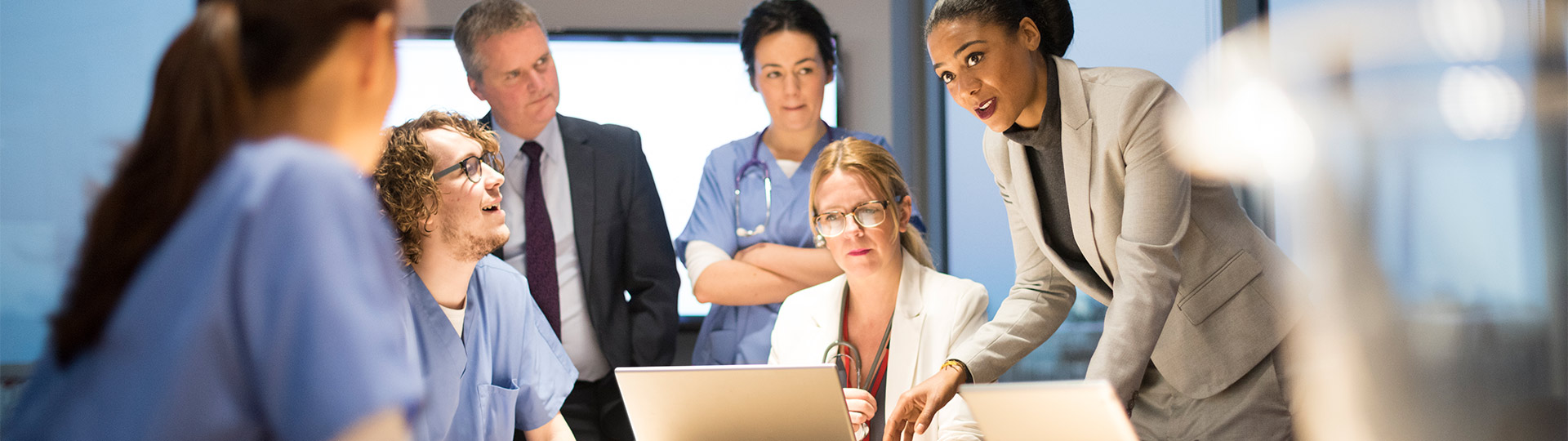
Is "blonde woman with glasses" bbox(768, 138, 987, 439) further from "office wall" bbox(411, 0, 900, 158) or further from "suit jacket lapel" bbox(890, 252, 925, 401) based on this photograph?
"office wall" bbox(411, 0, 900, 158)

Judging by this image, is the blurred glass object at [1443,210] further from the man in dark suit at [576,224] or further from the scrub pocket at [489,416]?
the man in dark suit at [576,224]

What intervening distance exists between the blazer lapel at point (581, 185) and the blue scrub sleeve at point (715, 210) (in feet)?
1.03

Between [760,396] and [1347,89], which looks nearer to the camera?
[1347,89]

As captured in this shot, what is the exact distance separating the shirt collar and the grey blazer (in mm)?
1385

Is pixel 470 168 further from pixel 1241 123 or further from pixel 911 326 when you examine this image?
pixel 1241 123

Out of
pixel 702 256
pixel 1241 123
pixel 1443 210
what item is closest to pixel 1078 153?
pixel 1241 123

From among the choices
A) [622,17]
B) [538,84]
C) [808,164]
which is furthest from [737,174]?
[622,17]

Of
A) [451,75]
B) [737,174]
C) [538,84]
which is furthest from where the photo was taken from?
[451,75]

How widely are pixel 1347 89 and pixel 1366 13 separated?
0.11 metres

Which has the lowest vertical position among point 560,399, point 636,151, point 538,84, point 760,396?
point 560,399

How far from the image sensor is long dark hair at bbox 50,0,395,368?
2.02ft

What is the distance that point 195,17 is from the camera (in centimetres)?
66

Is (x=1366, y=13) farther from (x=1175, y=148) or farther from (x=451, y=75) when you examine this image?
(x=451, y=75)

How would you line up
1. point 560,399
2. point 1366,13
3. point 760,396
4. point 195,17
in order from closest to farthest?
point 195,17 < point 1366,13 < point 760,396 < point 560,399
